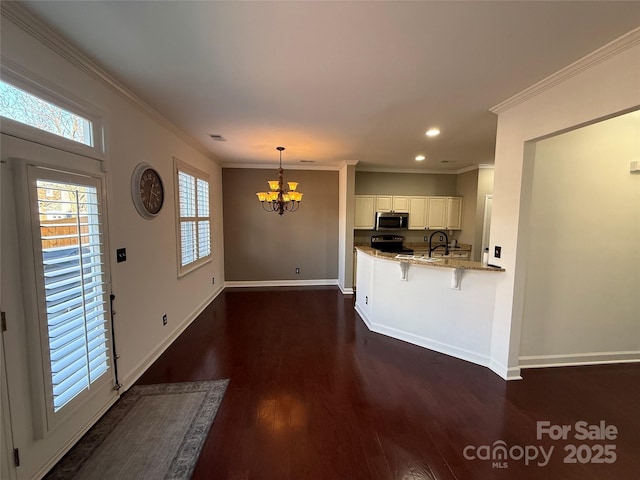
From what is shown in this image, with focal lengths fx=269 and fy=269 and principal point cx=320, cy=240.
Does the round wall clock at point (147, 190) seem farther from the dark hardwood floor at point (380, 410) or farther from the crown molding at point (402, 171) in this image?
the crown molding at point (402, 171)

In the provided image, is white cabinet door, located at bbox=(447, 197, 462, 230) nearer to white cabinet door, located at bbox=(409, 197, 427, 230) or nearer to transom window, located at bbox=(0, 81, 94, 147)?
white cabinet door, located at bbox=(409, 197, 427, 230)

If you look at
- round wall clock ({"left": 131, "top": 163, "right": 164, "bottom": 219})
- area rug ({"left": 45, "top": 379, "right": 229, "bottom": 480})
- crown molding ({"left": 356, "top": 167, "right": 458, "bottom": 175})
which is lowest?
area rug ({"left": 45, "top": 379, "right": 229, "bottom": 480})

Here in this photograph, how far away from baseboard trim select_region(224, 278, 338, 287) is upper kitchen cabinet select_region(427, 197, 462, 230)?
2.59 meters

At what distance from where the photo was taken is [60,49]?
67.6 inches

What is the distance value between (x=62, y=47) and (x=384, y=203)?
17.1 ft

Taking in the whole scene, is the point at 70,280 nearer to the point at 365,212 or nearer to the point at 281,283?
the point at 281,283

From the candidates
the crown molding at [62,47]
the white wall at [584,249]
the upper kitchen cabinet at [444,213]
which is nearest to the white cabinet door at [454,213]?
the upper kitchen cabinet at [444,213]

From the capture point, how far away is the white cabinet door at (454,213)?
19.9 feet

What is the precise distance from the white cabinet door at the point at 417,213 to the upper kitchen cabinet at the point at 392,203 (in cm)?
14

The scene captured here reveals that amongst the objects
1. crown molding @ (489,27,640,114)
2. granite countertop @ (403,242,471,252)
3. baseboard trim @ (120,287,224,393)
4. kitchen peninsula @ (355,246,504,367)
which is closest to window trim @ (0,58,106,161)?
baseboard trim @ (120,287,224,393)

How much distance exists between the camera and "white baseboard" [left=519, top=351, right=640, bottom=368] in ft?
9.32

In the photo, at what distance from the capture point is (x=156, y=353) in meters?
3.00

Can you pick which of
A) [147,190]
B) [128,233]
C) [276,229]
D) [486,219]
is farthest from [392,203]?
[128,233]

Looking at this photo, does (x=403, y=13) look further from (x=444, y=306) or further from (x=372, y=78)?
(x=444, y=306)
